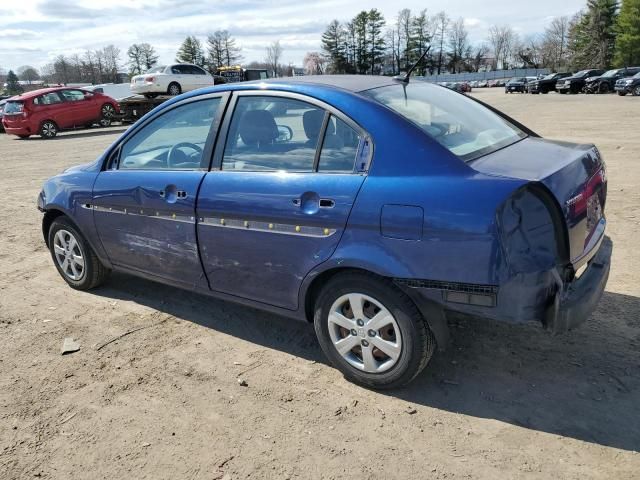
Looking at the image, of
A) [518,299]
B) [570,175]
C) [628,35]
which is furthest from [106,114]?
[628,35]

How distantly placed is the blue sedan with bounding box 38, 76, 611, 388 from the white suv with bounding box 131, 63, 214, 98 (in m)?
21.9

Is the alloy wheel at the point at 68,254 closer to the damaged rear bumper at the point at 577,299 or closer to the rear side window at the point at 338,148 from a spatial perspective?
the rear side window at the point at 338,148

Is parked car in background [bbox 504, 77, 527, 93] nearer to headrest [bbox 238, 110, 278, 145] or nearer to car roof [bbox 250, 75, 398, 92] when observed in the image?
car roof [bbox 250, 75, 398, 92]

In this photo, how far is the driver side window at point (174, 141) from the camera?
3678 millimetres

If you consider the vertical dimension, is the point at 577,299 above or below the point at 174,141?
below

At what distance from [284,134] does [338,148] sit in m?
0.47

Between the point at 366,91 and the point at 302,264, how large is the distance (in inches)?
43.2

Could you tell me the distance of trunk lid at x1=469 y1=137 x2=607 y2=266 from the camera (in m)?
2.72

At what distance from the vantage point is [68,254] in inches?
189

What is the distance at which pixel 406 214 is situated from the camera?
2730 mm

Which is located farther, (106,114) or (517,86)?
(517,86)

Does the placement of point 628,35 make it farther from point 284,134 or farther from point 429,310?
point 429,310

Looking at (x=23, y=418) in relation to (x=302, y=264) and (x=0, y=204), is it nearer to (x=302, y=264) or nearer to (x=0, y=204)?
(x=302, y=264)

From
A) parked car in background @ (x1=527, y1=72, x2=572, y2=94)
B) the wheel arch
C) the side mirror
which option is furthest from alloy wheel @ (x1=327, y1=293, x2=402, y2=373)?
parked car in background @ (x1=527, y1=72, x2=572, y2=94)
